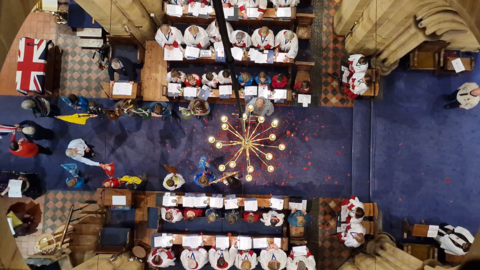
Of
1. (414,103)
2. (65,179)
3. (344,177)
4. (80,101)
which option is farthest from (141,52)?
(414,103)

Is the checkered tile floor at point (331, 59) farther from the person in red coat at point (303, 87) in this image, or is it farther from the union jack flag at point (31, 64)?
the union jack flag at point (31, 64)

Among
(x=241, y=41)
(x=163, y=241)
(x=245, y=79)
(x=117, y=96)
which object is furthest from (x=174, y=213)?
A: (x=241, y=41)

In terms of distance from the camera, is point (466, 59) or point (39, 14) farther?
point (39, 14)

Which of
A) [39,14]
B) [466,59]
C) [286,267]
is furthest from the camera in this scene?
[39,14]

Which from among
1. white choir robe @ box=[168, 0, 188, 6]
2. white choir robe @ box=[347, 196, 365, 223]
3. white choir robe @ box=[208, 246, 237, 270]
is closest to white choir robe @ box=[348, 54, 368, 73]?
white choir robe @ box=[347, 196, 365, 223]

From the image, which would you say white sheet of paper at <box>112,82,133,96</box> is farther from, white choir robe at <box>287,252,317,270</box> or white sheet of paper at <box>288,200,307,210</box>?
white choir robe at <box>287,252,317,270</box>

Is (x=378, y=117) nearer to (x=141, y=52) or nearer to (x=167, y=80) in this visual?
(x=167, y=80)

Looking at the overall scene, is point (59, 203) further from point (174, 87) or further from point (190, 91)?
point (190, 91)
